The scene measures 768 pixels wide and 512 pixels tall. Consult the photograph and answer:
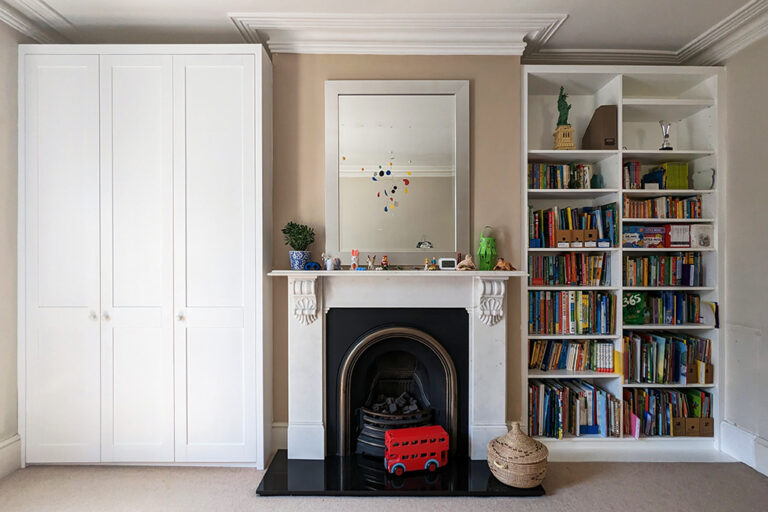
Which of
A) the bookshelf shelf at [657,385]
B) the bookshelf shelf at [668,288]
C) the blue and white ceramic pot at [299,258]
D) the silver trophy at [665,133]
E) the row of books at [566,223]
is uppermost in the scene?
the silver trophy at [665,133]

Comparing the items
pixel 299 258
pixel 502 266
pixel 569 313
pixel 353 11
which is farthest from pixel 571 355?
pixel 353 11

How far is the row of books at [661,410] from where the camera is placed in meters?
2.76

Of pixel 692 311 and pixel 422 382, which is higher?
pixel 692 311

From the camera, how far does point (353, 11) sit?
7.95ft

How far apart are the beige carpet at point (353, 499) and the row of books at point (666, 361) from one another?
0.53 metres

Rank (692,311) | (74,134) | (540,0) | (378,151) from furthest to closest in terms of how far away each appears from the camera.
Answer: (692,311) → (378,151) → (74,134) → (540,0)

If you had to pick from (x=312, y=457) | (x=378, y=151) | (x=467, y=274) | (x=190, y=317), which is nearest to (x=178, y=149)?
(x=190, y=317)

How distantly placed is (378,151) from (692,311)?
2.41 meters

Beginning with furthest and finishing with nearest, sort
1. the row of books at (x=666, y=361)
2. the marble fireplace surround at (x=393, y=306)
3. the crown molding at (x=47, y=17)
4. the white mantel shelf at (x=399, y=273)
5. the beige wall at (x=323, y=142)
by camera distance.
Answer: the row of books at (x=666, y=361), the beige wall at (x=323, y=142), the marble fireplace surround at (x=393, y=306), the white mantel shelf at (x=399, y=273), the crown molding at (x=47, y=17)

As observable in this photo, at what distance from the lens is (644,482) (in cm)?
241

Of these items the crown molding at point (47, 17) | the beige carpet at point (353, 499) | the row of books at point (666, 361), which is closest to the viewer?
the beige carpet at point (353, 499)

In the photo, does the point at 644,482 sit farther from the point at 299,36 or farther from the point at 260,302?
the point at 299,36

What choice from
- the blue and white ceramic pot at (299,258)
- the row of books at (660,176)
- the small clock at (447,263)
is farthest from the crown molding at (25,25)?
the row of books at (660,176)

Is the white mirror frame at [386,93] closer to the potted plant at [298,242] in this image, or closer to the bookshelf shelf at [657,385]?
the potted plant at [298,242]
